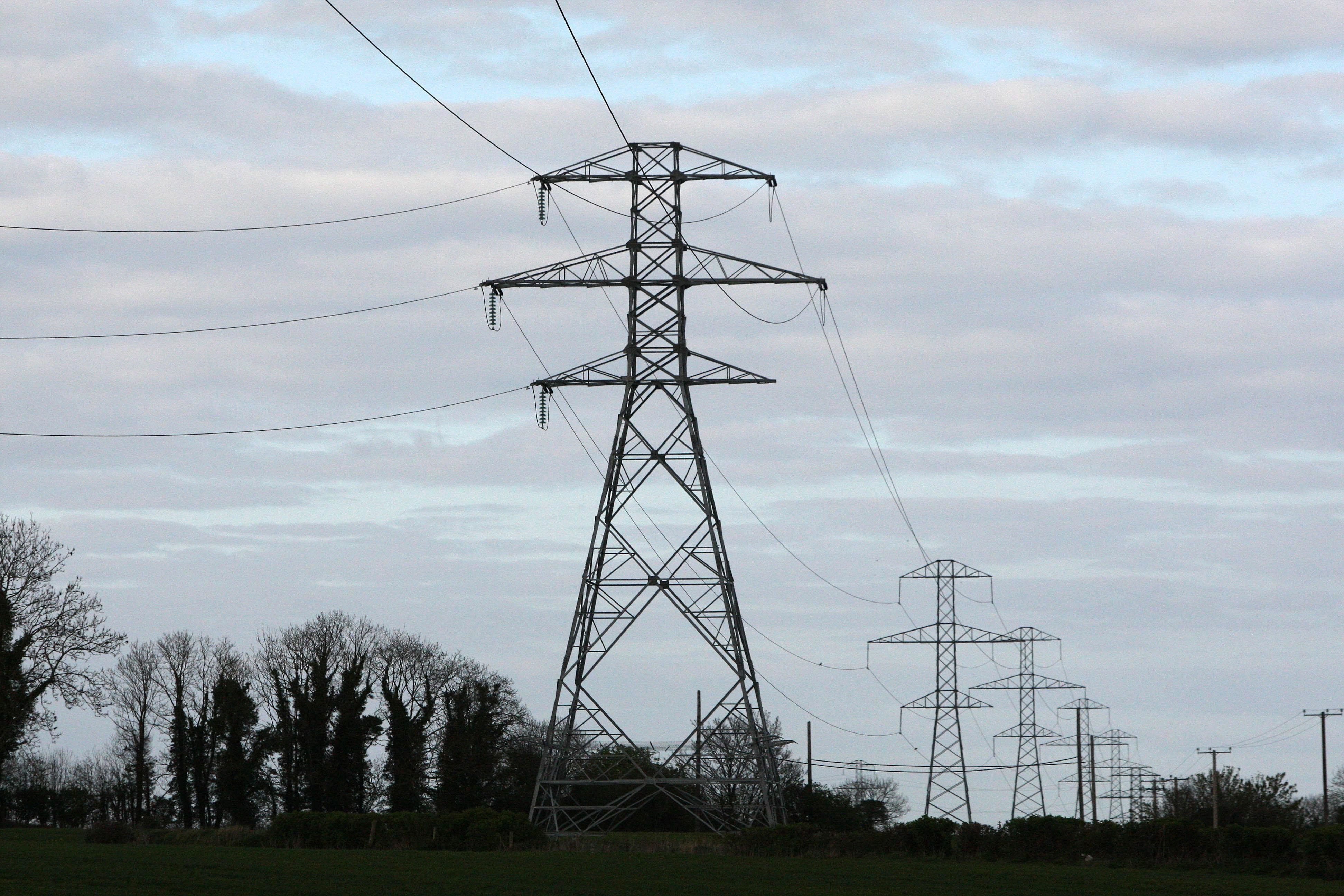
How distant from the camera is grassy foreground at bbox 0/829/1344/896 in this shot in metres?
26.3

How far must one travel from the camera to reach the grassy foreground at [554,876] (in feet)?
86.2

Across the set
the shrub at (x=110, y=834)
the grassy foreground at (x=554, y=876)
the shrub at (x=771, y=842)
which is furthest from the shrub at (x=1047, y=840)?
the shrub at (x=110, y=834)

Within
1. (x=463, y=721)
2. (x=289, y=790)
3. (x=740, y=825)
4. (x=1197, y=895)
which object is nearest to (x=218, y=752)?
(x=289, y=790)

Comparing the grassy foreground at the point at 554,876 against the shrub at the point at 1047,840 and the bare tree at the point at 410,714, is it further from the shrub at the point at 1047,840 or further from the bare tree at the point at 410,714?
the bare tree at the point at 410,714

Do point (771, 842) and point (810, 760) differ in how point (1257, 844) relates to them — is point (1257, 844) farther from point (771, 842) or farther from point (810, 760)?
point (810, 760)

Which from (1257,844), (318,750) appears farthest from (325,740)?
(1257,844)

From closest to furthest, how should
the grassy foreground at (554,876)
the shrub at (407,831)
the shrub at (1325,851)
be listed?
1. the grassy foreground at (554,876)
2. the shrub at (1325,851)
3. the shrub at (407,831)

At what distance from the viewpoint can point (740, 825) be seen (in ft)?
131

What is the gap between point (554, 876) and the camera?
97.1ft

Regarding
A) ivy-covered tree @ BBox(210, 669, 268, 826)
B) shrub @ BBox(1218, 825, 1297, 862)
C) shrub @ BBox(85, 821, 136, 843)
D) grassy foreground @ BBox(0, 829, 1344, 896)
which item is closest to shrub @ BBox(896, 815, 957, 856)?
grassy foreground @ BBox(0, 829, 1344, 896)

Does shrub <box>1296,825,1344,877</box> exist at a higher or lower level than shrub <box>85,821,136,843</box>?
higher

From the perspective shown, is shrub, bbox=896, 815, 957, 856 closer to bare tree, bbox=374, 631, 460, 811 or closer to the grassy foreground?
the grassy foreground

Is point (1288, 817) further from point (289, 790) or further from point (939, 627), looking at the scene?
point (289, 790)

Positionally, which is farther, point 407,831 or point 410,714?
point 410,714
